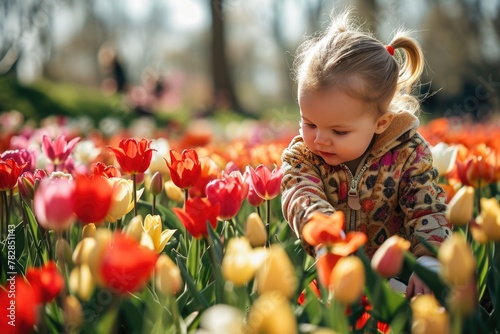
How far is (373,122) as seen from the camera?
1915mm

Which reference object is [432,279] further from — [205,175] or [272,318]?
[205,175]

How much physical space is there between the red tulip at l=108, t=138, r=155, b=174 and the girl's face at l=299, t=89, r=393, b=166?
47cm

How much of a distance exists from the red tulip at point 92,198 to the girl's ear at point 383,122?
0.98 metres

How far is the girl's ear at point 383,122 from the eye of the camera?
1.93 meters

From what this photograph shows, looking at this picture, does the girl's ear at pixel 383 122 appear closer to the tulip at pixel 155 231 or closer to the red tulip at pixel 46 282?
the tulip at pixel 155 231

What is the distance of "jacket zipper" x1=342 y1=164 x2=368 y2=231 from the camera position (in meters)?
1.98

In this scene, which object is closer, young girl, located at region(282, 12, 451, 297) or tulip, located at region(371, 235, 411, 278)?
tulip, located at region(371, 235, 411, 278)

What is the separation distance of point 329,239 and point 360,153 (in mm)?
723

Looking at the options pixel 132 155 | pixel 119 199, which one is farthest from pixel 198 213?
pixel 132 155

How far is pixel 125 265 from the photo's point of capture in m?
0.99

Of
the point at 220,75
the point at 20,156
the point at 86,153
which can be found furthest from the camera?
the point at 220,75

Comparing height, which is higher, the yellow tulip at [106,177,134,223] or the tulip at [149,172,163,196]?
the yellow tulip at [106,177,134,223]

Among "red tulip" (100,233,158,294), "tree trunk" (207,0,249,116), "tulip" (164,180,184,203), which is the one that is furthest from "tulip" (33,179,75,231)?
"tree trunk" (207,0,249,116)

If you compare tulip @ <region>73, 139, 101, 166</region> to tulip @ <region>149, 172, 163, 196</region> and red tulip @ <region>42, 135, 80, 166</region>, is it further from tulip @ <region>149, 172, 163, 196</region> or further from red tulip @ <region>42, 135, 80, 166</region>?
tulip @ <region>149, 172, 163, 196</region>
